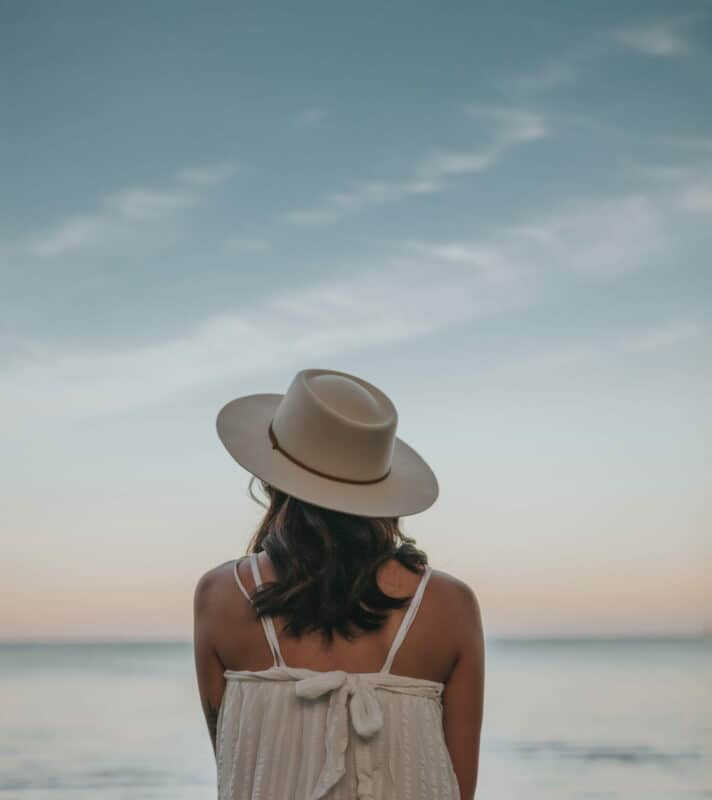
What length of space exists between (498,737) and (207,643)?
928cm

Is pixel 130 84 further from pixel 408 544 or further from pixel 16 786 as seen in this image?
pixel 408 544

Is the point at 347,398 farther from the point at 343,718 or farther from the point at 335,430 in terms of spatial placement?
the point at 343,718

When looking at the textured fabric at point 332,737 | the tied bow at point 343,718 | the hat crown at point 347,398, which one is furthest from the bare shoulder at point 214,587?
the hat crown at point 347,398

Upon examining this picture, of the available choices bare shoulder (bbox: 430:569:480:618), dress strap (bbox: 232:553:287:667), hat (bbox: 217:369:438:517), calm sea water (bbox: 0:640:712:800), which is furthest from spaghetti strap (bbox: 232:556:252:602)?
calm sea water (bbox: 0:640:712:800)

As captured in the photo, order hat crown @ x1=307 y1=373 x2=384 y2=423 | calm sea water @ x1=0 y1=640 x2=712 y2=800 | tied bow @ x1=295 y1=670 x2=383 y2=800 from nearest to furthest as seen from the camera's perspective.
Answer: tied bow @ x1=295 y1=670 x2=383 y2=800 → hat crown @ x1=307 y1=373 x2=384 y2=423 → calm sea water @ x1=0 y1=640 x2=712 y2=800

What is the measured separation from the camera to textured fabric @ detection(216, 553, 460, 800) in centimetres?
155

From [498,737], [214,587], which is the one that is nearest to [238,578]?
[214,587]

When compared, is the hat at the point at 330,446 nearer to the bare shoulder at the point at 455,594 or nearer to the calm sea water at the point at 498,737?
the bare shoulder at the point at 455,594

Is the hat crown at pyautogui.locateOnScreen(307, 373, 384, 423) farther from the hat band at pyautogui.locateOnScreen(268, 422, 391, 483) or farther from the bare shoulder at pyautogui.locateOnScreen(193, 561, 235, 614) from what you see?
the bare shoulder at pyautogui.locateOnScreen(193, 561, 235, 614)

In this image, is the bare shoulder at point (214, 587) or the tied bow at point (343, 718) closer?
the tied bow at point (343, 718)

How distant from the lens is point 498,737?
10.3 m

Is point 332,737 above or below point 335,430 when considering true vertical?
below

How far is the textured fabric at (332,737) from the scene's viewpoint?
1550 mm

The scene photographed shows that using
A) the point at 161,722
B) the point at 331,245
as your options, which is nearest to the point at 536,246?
the point at 331,245
